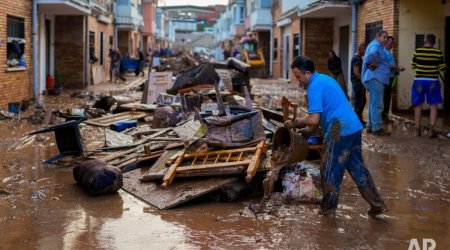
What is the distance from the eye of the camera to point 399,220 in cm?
570

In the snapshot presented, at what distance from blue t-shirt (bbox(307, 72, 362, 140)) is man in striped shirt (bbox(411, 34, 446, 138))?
5.57m

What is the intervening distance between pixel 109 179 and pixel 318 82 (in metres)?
2.62

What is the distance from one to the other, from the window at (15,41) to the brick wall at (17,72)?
0.19m

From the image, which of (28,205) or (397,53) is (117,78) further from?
(28,205)

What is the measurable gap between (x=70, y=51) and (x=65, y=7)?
4.03 metres

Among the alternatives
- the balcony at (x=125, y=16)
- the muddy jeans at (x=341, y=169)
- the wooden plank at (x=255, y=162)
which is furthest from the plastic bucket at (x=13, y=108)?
the balcony at (x=125, y=16)

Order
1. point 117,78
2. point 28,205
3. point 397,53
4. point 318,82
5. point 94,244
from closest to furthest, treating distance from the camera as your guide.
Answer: point 94,244
point 318,82
point 28,205
point 397,53
point 117,78

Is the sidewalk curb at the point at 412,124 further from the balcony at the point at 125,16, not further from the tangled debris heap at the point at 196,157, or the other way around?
the balcony at the point at 125,16

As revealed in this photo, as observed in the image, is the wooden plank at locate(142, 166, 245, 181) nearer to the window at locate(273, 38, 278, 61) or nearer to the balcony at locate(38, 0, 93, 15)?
the balcony at locate(38, 0, 93, 15)

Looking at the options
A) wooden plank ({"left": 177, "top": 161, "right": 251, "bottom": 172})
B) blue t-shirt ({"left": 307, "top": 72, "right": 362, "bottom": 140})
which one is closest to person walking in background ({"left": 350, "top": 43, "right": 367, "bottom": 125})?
wooden plank ({"left": 177, "top": 161, "right": 251, "bottom": 172})

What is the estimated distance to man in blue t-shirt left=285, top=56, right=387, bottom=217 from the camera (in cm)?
541

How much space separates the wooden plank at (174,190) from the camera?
6133 mm

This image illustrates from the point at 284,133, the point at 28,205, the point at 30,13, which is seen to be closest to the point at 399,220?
the point at 284,133

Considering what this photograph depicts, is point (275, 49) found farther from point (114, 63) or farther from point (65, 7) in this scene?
point (65, 7)
